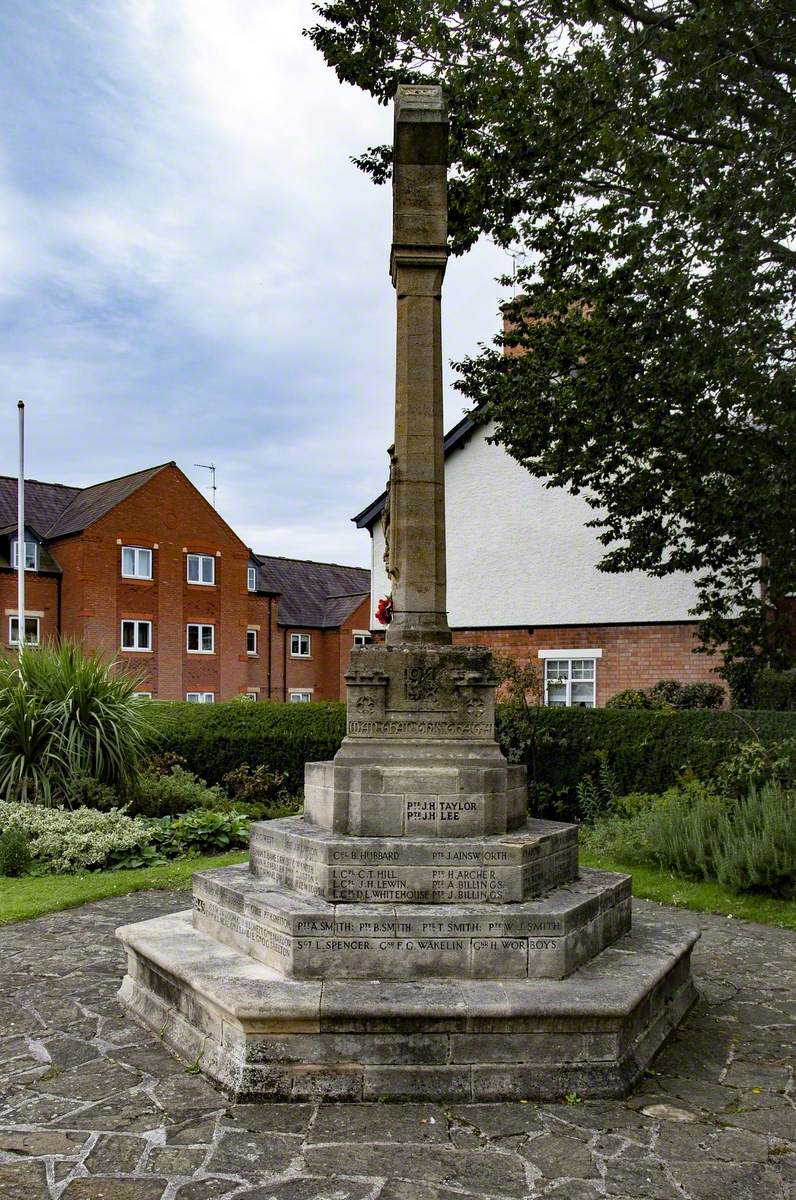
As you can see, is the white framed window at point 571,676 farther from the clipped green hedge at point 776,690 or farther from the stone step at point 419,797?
the stone step at point 419,797

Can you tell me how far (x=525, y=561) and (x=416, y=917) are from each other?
53.8 feet

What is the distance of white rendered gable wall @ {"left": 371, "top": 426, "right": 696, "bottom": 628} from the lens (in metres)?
19.2

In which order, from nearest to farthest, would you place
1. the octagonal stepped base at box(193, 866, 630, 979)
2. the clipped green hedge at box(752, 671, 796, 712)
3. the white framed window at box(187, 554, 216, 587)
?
the octagonal stepped base at box(193, 866, 630, 979)
the clipped green hedge at box(752, 671, 796, 712)
the white framed window at box(187, 554, 216, 587)

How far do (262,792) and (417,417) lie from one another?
27.9 ft

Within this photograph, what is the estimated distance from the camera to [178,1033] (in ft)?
15.7

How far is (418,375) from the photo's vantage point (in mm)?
5934

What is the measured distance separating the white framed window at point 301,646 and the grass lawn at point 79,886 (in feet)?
97.8

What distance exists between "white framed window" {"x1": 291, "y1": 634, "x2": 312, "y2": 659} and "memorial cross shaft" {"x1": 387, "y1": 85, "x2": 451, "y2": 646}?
34119 mm

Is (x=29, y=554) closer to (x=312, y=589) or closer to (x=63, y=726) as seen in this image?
(x=312, y=589)

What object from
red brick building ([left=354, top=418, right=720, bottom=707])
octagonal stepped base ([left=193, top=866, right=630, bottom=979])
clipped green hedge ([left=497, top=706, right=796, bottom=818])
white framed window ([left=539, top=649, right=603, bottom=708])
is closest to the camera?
octagonal stepped base ([left=193, top=866, right=630, bottom=979])

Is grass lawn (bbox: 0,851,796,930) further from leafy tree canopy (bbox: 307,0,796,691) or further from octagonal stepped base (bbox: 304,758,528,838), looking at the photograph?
leafy tree canopy (bbox: 307,0,796,691)

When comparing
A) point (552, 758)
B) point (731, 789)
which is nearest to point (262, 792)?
point (552, 758)

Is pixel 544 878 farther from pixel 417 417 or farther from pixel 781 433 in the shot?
pixel 781 433

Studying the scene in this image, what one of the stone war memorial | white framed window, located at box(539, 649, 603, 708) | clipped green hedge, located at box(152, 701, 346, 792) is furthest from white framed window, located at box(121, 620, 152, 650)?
the stone war memorial
